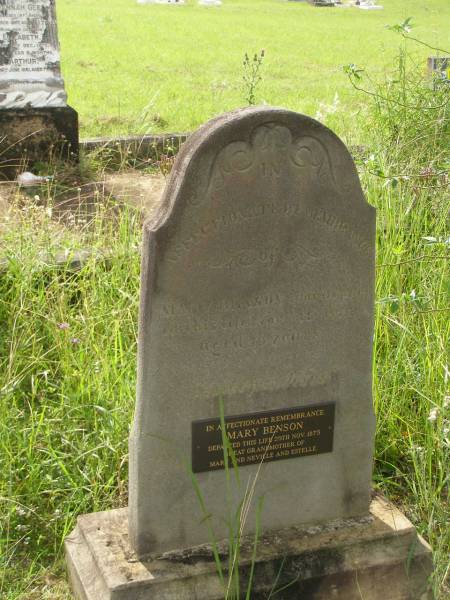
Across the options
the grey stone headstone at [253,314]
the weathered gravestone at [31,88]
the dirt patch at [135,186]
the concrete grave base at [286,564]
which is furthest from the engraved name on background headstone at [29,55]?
the grey stone headstone at [253,314]

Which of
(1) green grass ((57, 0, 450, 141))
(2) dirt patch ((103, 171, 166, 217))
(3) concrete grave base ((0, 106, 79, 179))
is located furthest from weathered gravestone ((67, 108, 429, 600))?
(3) concrete grave base ((0, 106, 79, 179))

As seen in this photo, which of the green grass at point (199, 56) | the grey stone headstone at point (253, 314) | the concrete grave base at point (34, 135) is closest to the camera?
the grey stone headstone at point (253, 314)

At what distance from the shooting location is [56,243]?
4.46 metres

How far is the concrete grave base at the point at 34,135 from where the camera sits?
6.86 metres

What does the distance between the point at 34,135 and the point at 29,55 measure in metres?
0.60

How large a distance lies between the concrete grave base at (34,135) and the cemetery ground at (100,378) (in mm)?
2347

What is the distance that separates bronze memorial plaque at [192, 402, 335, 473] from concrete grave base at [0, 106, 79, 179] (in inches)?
184

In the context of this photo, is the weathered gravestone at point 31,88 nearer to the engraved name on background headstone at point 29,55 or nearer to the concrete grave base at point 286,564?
the engraved name on background headstone at point 29,55

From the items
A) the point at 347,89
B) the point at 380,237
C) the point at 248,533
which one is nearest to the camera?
the point at 248,533

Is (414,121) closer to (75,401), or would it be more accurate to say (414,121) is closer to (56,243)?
(56,243)

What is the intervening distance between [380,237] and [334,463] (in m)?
1.84

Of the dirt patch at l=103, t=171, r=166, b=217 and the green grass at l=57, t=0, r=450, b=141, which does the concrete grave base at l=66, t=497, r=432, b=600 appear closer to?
the dirt patch at l=103, t=171, r=166, b=217

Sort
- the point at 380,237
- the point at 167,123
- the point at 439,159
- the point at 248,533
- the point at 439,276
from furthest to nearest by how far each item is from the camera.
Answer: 1. the point at 167,123
2. the point at 439,159
3. the point at 380,237
4. the point at 439,276
5. the point at 248,533

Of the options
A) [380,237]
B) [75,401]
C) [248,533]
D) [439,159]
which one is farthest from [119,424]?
[439,159]
